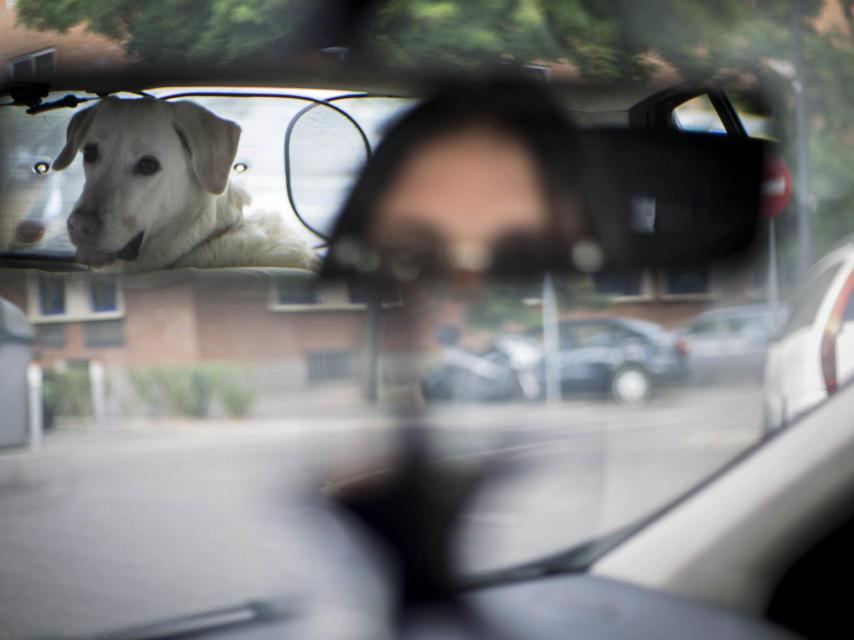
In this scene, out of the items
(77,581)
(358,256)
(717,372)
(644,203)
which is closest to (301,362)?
(358,256)

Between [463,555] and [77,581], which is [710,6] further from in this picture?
[77,581]

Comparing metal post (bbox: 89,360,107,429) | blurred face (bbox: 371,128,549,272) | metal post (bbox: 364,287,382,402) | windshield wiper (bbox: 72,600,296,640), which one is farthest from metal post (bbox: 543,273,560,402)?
metal post (bbox: 89,360,107,429)

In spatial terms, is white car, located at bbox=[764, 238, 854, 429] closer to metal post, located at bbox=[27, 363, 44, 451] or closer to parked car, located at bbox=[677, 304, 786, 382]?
parked car, located at bbox=[677, 304, 786, 382]

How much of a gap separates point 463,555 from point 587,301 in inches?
22.3

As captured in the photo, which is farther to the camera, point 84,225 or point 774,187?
point 774,187

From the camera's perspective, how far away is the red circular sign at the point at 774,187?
1.58 m

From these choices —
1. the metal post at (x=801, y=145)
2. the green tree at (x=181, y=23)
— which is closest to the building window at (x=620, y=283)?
the metal post at (x=801, y=145)

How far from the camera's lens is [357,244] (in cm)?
130

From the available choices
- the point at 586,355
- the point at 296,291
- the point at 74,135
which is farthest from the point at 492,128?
the point at 586,355

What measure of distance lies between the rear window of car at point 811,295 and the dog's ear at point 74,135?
1568mm

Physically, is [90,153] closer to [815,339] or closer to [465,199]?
[465,199]

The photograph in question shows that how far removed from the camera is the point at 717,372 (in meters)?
3.18

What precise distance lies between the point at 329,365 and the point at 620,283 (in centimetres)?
55

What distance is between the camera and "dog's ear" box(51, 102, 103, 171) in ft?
3.94
